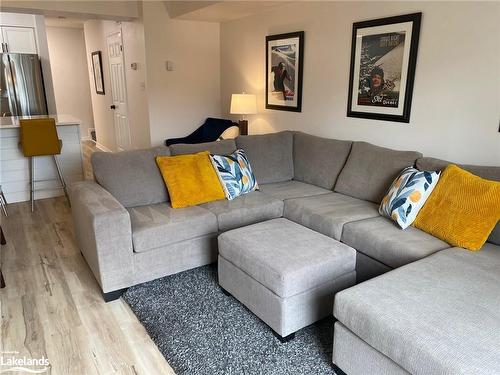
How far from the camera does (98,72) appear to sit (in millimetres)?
6660

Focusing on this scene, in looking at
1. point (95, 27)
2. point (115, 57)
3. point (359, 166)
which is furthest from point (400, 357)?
point (95, 27)

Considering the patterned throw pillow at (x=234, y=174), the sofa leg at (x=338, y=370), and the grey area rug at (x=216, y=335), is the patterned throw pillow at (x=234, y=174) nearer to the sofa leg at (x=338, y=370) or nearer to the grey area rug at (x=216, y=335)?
the grey area rug at (x=216, y=335)

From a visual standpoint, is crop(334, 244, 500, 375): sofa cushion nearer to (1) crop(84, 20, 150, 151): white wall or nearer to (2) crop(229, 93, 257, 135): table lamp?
(2) crop(229, 93, 257, 135): table lamp

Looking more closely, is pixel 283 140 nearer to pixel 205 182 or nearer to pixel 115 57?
pixel 205 182

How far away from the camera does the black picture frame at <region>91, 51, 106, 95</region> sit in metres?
6.50

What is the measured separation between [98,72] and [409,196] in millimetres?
6149

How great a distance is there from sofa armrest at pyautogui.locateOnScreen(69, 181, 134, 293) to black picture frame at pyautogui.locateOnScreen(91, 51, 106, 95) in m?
4.89

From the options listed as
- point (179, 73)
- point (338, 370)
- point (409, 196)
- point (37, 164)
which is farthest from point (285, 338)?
point (179, 73)

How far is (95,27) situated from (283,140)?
4.72 m

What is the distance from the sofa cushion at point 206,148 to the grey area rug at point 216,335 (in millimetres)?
1087

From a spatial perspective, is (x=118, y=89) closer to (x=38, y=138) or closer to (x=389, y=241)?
(x=38, y=138)

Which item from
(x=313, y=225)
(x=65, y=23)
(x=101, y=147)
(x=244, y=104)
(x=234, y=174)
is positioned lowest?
(x=101, y=147)

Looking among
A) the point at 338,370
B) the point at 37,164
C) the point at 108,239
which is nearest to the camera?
the point at 338,370

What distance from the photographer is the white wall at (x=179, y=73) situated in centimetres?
456
